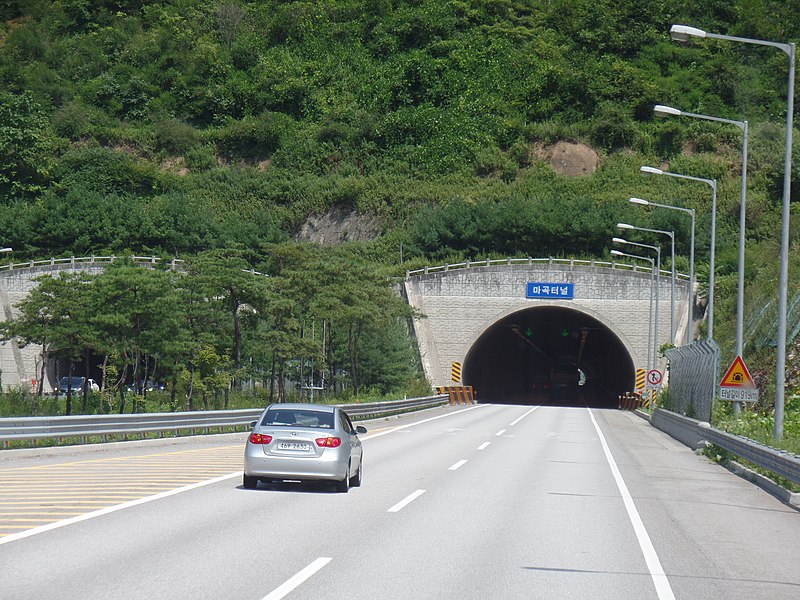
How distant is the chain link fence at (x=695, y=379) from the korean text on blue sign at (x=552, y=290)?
22235mm

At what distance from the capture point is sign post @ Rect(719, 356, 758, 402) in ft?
73.2

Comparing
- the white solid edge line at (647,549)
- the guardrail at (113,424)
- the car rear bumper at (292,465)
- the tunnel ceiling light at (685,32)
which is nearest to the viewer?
the white solid edge line at (647,549)

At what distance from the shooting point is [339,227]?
267ft

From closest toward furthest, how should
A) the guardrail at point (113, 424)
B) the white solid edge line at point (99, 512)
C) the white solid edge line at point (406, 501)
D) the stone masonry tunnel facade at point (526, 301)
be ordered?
the white solid edge line at point (99, 512)
the white solid edge line at point (406, 501)
the guardrail at point (113, 424)
the stone masonry tunnel facade at point (526, 301)

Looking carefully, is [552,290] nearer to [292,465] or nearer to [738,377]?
[738,377]

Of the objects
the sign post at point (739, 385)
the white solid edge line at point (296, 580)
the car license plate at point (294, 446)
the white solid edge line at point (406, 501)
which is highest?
the sign post at point (739, 385)

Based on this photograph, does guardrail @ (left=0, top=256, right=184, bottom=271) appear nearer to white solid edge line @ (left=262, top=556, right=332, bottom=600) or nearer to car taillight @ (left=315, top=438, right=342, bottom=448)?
car taillight @ (left=315, top=438, right=342, bottom=448)

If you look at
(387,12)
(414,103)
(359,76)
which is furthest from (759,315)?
(387,12)

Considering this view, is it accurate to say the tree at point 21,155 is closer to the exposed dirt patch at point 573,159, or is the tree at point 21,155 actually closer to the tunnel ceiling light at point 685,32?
the exposed dirt patch at point 573,159

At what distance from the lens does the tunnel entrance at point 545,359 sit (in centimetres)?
7100

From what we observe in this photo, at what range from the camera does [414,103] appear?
9244 centimetres

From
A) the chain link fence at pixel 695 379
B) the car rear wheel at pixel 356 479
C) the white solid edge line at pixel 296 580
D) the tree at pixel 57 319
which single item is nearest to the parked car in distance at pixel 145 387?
the tree at pixel 57 319

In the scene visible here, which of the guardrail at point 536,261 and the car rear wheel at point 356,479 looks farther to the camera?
the guardrail at point 536,261

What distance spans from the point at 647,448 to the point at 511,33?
7543 cm
